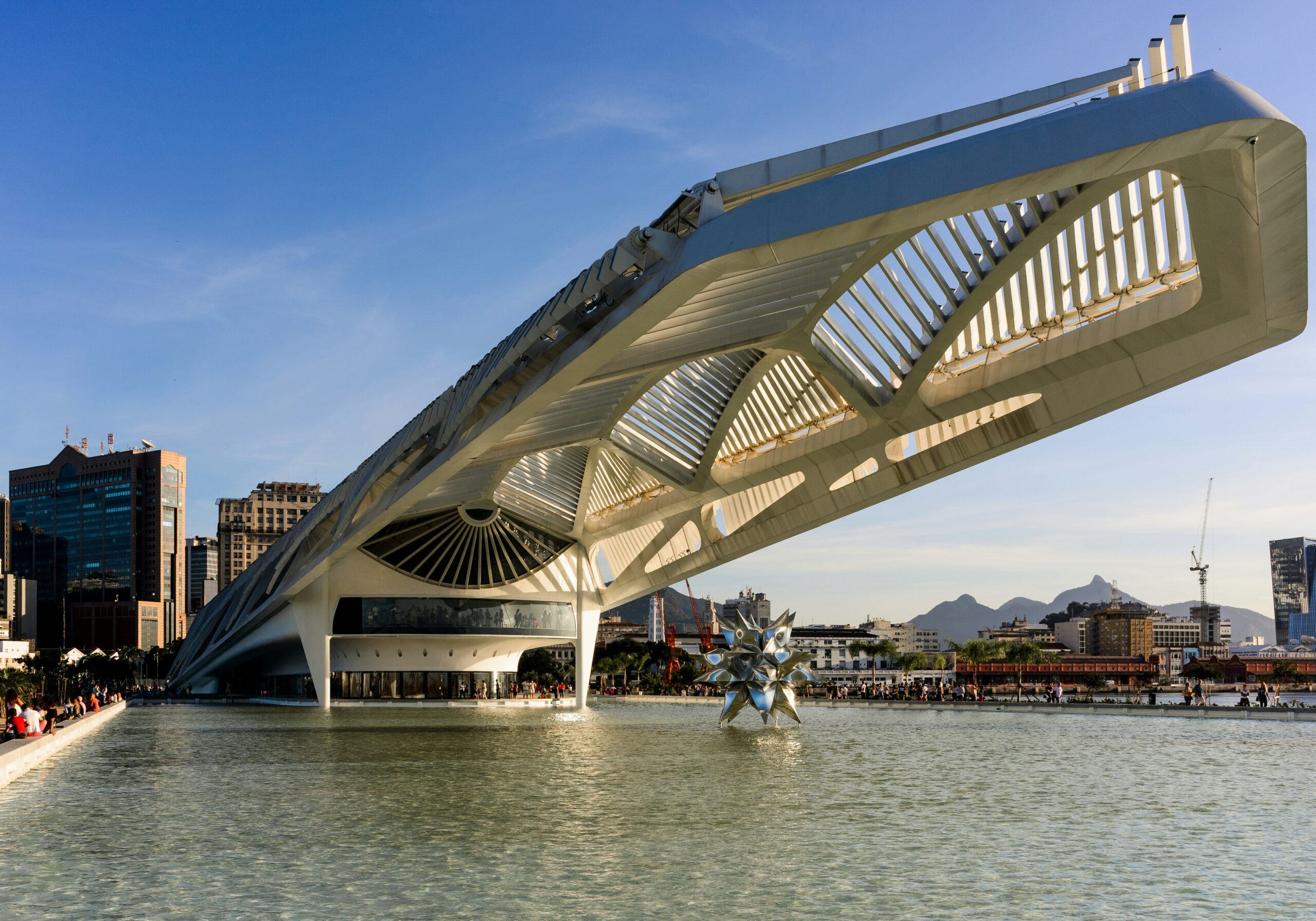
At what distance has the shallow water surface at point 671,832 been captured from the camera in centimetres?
817

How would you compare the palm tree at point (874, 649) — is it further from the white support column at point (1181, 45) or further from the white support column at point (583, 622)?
the white support column at point (1181, 45)

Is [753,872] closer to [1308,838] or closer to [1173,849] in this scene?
[1173,849]

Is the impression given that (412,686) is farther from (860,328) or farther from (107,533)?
(107,533)

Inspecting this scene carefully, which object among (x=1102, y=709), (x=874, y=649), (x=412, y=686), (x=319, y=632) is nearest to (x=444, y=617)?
(x=319, y=632)

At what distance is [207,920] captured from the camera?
25.0 ft

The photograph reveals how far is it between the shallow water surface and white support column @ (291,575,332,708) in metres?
25.6

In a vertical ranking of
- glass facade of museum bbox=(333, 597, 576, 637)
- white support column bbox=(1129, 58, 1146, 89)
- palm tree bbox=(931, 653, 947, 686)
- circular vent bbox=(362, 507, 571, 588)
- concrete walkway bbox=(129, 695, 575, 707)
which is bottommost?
palm tree bbox=(931, 653, 947, 686)

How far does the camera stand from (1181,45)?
1424 cm

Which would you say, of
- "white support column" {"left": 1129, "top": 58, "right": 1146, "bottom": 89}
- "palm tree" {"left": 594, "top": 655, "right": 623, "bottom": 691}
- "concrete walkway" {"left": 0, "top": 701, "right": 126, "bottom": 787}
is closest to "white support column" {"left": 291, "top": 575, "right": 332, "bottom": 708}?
"concrete walkway" {"left": 0, "top": 701, "right": 126, "bottom": 787}

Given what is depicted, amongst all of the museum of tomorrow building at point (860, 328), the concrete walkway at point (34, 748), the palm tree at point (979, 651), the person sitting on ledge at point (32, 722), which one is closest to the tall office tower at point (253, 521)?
the palm tree at point (979, 651)

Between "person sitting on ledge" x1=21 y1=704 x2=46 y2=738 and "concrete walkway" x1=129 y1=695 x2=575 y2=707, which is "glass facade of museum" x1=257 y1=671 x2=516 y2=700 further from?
"person sitting on ledge" x1=21 y1=704 x2=46 y2=738

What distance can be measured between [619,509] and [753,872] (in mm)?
33717

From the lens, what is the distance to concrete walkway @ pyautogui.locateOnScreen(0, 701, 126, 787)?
16.4 m

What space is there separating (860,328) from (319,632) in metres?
32.2
